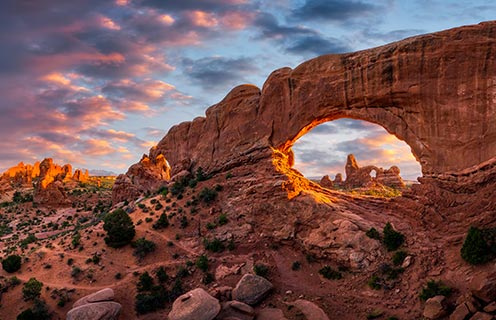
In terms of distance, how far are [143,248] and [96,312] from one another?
969cm

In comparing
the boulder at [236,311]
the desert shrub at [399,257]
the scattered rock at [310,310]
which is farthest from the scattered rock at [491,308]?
the boulder at [236,311]

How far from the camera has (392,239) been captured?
31219 mm

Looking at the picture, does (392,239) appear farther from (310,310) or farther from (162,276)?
(162,276)

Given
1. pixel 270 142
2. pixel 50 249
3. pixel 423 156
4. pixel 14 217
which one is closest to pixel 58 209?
pixel 14 217

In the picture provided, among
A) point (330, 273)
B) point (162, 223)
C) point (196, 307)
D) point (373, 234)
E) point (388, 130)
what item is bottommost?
point (196, 307)

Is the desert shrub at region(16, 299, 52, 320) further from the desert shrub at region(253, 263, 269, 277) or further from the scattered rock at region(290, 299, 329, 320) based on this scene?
the scattered rock at region(290, 299, 329, 320)

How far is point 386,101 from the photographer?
1368 inches

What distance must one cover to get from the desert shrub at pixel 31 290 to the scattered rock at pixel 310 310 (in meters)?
26.7

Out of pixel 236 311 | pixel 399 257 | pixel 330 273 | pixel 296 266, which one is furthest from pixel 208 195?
pixel 399 257

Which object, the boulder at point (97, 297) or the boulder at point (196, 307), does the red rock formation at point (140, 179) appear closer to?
the boulder at point (97, 297)

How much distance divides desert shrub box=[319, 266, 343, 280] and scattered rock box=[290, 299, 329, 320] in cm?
360

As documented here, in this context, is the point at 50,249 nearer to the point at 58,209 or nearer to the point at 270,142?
the point at 270,142

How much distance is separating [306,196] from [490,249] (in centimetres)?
1730

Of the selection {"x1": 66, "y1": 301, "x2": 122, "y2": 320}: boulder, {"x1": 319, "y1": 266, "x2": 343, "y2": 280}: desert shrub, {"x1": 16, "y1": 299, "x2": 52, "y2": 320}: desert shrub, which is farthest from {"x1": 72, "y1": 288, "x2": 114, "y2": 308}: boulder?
{"x1": 319, "y1": 266, "x2": 343, "y2": 280}: desert shrub
